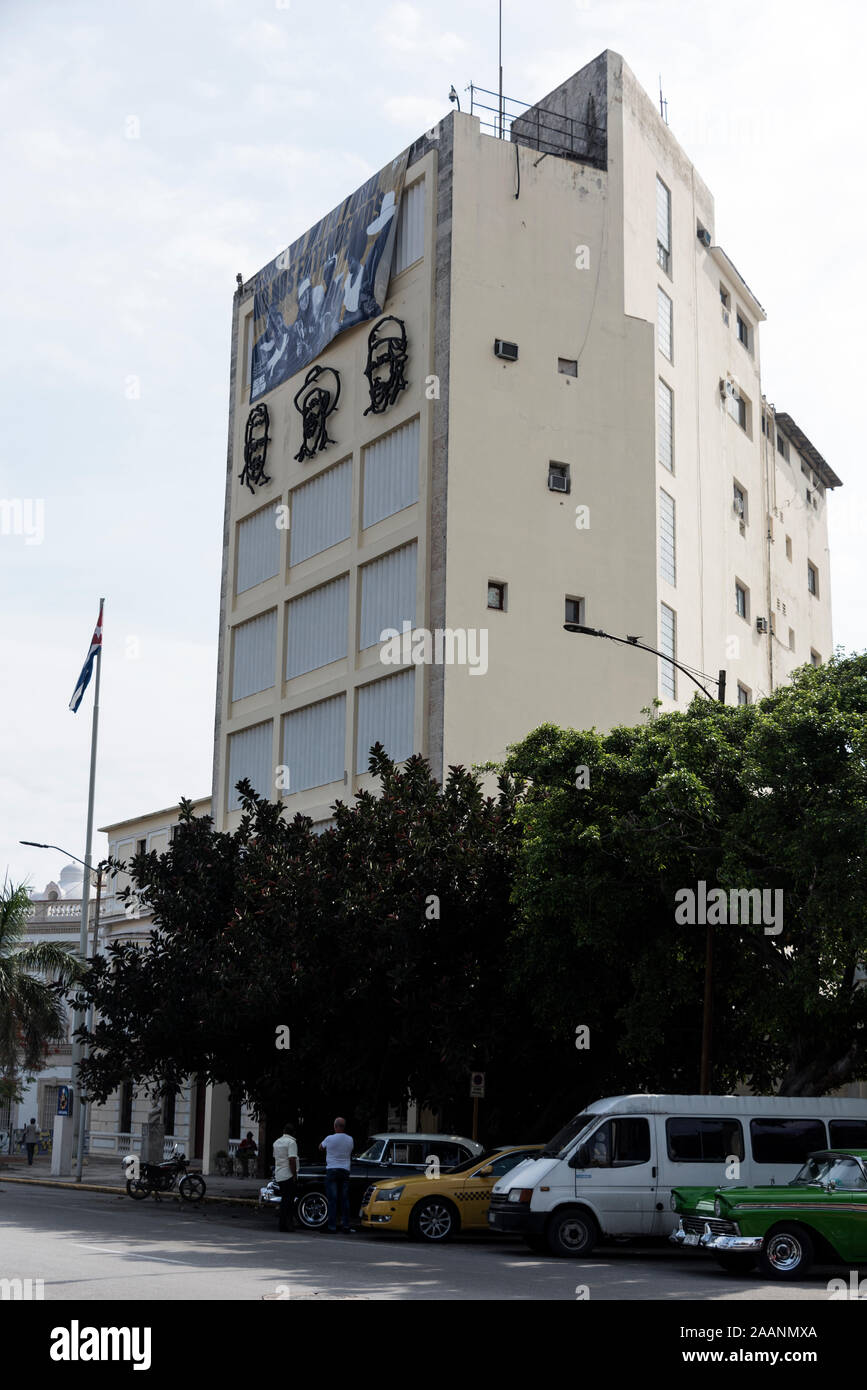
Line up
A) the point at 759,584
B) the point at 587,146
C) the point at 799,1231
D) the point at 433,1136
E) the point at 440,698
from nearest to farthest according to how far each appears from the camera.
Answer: the point at 799,1231, the point at 433,1136, the point at 440,698, the point at 587,146, the point at 759,584

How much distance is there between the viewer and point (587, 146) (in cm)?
4447

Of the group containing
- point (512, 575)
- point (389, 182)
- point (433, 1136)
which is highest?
point (389, 182)

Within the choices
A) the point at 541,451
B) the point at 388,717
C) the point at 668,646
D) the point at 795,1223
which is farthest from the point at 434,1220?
the point at 541,451

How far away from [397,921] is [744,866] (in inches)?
296

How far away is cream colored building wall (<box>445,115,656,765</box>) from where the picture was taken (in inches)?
1528

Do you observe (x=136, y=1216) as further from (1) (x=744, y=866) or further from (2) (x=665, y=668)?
(2) (x=665, y=668)

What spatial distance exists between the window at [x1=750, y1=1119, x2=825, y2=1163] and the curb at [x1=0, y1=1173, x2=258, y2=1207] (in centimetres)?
1293

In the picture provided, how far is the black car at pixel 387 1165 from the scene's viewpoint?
76.1ft

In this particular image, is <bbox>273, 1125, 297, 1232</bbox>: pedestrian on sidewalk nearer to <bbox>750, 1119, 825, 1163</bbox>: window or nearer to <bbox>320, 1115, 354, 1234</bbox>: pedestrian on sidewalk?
<bbox>320, 1115, 354, 1234</bbox>: pedestrian on sidewalk

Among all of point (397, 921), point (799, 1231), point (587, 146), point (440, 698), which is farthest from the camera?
point (587, 146)

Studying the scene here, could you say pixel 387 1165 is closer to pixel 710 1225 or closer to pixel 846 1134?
pixel 846 1134

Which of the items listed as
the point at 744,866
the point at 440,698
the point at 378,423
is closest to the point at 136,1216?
the point at 744,866

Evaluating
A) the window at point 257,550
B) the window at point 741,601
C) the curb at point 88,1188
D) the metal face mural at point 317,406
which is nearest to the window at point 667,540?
the window at point 741,601

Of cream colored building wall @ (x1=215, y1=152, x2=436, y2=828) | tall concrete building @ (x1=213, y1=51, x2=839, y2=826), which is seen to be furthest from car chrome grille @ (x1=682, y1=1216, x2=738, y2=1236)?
cream colored building wall @ (x1=215, y1=152, x2=436, y2=828)
